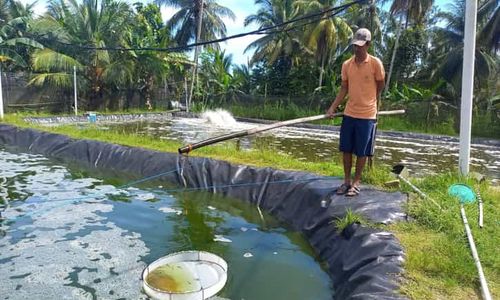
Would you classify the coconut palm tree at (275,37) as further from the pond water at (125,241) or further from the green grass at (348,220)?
the green grass at (348,220)

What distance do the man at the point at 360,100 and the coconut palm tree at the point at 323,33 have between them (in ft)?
49.2

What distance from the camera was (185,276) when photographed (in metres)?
3.03

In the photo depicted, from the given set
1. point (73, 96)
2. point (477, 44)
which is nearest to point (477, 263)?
point (477, 44)

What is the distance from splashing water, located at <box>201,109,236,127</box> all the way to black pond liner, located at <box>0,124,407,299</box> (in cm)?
1079

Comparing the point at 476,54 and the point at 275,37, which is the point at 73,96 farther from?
the point at 476,54

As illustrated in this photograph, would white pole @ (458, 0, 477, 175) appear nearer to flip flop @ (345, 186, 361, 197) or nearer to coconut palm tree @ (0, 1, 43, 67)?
flip flop @ (345, 186, 361, 197)

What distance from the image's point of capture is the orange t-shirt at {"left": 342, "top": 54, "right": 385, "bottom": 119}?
11.8ft

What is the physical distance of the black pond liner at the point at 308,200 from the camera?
2.64 m

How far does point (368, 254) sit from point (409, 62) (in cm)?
1962

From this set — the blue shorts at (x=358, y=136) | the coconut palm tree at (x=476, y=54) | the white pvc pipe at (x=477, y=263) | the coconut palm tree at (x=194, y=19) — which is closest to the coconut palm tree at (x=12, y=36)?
the coconut palm tree at (x=194, y=19)

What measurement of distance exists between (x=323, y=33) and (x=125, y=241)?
16873 mm

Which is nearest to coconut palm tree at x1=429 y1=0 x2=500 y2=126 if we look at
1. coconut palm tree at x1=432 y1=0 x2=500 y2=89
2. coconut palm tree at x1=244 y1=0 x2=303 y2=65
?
coconut palm tree at x1=432 y1=0 x2=500 y2=89

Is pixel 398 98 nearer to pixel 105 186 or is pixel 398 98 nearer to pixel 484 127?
pixel 484 127

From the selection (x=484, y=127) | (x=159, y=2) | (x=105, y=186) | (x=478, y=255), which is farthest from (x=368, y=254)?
(x=159, y=2)
